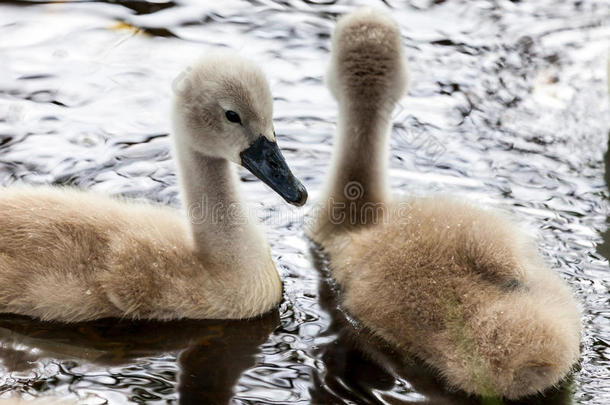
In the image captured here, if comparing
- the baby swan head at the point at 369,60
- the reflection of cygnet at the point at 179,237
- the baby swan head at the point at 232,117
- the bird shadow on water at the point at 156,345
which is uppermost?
the baby swan head at the point at 369,60

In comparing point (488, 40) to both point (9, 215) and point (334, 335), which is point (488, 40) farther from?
point (9, 215)

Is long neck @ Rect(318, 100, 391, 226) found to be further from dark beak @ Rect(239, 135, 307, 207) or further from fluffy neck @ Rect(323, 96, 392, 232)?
dark beak @ Rect(239, 135, 307, 207)

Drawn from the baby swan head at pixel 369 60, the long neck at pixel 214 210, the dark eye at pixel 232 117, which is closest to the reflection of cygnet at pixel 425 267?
the baby swan head at pixel 369 60

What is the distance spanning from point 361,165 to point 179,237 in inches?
40.9

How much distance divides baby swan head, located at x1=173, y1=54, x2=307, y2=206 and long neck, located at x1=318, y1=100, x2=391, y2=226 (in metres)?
0.62

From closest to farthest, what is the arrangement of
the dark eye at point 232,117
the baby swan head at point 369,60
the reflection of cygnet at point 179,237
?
the reflection of cygnet at point 179,237
the dark eye at point 232,117
the baby swan head at point 369,60

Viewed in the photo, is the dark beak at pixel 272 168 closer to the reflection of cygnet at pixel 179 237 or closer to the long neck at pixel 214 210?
the reflection of cygnet at pixel 179 237

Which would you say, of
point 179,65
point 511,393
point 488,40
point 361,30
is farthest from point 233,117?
point 488,40

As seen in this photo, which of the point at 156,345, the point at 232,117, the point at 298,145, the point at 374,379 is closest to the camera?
the point at 374,379

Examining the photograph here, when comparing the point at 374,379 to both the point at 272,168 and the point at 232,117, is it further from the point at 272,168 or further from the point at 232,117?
the point at 232,117

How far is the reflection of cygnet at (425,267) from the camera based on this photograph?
405 centimetres

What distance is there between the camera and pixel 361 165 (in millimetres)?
5277

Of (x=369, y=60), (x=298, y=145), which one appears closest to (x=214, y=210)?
(x=369, y=60)

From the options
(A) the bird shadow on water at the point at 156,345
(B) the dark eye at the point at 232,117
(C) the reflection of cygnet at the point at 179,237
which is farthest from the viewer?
(B) the dark eye at the point at 232,117
